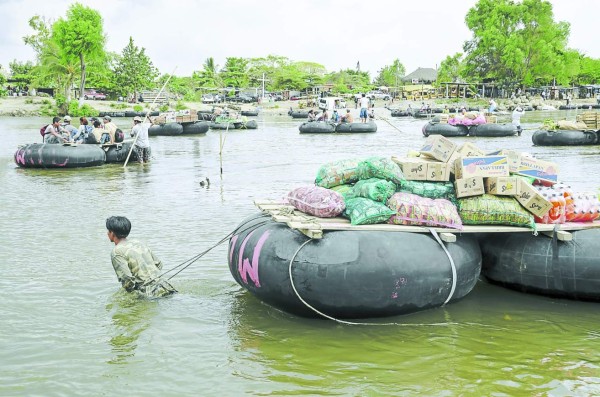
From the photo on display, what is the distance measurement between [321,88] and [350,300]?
98570 millimetres

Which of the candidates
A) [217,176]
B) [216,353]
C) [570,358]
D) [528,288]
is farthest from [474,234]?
[217,176]

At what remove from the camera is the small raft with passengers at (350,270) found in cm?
661

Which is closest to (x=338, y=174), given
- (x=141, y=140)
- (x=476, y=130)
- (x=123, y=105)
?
(x=141, y=140)

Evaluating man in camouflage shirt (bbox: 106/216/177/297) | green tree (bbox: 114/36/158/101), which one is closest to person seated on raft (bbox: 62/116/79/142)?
man in camouflage shirt (bbox: 106/216/177/297)

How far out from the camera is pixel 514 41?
7975 centimetres

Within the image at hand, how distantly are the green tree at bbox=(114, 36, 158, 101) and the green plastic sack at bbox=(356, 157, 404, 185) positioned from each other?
78.1 m

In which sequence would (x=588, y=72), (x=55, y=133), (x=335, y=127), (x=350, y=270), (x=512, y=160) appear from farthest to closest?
(x=588, y=72), (x=335, y=127), (x=55, y=133), (x=512, y=160), (x=350, y=270)

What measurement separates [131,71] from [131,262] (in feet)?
256

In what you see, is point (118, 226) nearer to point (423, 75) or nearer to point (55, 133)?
point (55, 133)

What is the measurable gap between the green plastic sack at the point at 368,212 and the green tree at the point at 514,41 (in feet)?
256

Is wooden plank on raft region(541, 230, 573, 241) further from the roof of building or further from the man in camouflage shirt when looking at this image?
the roof of building

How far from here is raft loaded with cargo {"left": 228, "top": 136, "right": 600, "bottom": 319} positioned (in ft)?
21.9

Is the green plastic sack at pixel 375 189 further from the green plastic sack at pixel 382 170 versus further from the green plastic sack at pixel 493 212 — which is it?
the green plastic sack at pixel 493 212

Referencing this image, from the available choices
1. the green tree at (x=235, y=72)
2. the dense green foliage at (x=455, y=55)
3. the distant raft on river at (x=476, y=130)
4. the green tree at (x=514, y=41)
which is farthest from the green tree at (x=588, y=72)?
the distant raft on river at (x=476, y=130)
